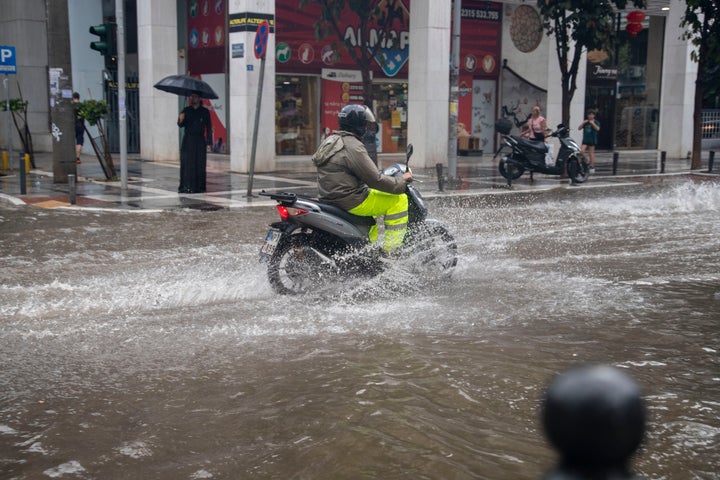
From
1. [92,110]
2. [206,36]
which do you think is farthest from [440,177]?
[206,36]

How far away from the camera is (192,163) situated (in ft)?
54.7

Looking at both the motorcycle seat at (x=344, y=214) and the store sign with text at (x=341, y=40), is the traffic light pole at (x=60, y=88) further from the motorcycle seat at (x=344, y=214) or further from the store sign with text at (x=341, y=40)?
the motorcycle seat at (x=344, y=214)

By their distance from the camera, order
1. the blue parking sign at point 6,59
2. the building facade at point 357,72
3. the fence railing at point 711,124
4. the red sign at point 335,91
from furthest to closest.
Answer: the fence railing at point 711,124 → the red sign at point 335,91 → the building facade at point 357,72 → the blue parking sign at point 6,59

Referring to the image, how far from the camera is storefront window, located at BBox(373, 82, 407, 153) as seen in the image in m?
28.2

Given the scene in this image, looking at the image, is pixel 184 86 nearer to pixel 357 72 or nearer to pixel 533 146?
pixel 533 146

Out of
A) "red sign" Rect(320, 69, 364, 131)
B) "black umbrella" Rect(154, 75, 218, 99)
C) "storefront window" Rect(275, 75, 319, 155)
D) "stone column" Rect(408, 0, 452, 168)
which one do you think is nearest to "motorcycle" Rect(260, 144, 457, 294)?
"black umbrella" Rect(154, 75, 218, 99)

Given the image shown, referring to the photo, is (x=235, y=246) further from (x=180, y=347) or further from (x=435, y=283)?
(x=180, y=347)

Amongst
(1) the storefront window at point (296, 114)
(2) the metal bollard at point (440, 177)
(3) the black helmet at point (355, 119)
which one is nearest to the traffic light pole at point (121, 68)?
(2) the metal bollard at point (440, 177)

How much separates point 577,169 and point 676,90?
12.9 m

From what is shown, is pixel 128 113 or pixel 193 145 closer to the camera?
pixel 193 145

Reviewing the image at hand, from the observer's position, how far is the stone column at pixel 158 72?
79.7ft

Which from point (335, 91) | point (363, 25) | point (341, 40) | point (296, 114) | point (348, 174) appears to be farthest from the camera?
point (335, 91)

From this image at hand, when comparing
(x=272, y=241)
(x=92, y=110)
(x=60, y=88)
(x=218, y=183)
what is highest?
(x=60, y=88)

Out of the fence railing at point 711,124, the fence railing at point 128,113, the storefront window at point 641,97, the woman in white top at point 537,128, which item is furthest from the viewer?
the fence railing at point 711,124
